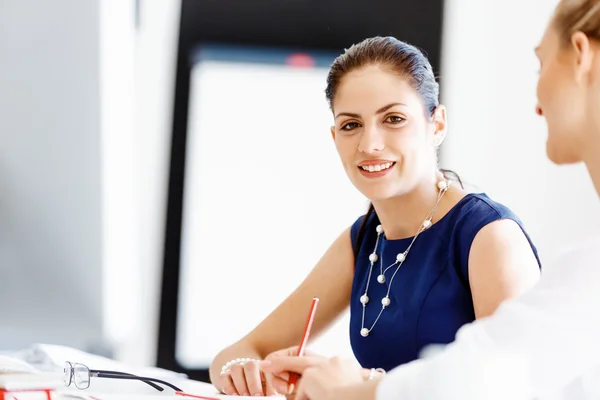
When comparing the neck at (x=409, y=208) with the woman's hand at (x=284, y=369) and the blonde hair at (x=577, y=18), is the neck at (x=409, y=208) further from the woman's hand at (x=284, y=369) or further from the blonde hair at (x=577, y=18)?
the blonde hair at (x=577, y=18)

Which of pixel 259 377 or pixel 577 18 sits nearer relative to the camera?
pixel 577 18

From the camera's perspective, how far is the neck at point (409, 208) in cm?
153

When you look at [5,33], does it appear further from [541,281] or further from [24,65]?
[541,281]

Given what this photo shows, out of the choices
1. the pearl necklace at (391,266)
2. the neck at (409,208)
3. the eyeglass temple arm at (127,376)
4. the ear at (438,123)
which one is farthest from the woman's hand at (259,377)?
the ear at (438,123)

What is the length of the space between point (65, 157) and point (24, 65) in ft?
0.29

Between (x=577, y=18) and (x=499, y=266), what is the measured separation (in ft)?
1.66

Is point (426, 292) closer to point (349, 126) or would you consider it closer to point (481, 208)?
→ point (481, 208)

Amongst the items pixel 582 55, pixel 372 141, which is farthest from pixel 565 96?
pixel 372 141

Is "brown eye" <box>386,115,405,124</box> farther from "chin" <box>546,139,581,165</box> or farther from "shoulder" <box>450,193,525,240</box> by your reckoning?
"chin" <box>546,139,581,165</box>

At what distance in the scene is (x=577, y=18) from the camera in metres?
0.91

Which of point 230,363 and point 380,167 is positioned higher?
point 380,167

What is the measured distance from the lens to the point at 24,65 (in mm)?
752

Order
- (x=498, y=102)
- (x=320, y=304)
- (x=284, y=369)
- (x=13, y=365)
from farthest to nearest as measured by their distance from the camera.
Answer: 1. (x=498, y=102)
2. (x=320, y=304)
3. (x=284, y=369)
4. (x=13, y=365)

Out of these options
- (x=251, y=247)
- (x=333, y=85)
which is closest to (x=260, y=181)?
(x=251, y=247)
